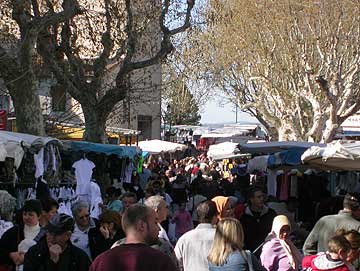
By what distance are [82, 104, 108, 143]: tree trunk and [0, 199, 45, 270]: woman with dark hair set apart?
33.0ft

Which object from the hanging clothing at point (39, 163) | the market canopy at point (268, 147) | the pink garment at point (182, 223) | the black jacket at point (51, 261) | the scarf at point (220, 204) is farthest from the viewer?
the market canopy at point (268, 147)

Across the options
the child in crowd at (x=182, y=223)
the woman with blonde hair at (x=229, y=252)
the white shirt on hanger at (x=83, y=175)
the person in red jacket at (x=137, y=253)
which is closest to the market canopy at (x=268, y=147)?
the child in crowd at (x=182, y=223)

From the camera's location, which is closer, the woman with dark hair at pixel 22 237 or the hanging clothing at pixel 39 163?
the woman with dark hair at pixel 22 237

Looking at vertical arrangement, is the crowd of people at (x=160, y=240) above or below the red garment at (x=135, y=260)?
below

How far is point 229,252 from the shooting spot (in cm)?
571

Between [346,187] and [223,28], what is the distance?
64.7ft

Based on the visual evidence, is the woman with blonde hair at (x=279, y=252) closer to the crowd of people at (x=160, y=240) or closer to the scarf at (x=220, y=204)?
the crowd of people at (x=160, y=240)

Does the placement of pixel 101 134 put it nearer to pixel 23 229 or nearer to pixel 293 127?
pixel 23 229

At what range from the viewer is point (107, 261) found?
13.0 feet

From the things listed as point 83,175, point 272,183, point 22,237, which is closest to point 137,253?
point 22,237

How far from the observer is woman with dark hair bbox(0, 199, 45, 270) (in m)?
6.18

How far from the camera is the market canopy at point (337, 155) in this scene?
942 centimetres

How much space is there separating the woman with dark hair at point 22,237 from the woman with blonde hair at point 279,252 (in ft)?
7.07

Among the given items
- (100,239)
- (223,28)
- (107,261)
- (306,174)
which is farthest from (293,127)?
(107,261)
